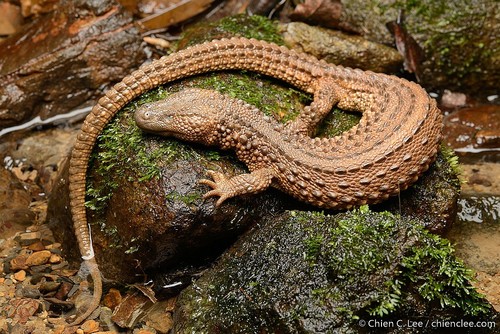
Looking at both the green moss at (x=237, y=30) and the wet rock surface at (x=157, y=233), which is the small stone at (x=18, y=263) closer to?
the wet rock surface at (x=157, y=233)

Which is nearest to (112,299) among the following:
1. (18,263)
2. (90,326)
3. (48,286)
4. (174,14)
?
(90,326)

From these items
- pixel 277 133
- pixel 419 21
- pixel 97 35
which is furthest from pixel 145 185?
pixel 419 21

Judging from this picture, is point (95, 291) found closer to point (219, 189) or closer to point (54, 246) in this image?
point (54, 246)

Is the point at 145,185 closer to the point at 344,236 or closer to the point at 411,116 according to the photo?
the point at 344,236

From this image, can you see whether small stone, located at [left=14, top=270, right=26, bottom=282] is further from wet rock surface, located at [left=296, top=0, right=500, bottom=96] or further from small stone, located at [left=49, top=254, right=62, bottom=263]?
wet rock surface, located at [left=296, top=0, right=500, bottom=96]

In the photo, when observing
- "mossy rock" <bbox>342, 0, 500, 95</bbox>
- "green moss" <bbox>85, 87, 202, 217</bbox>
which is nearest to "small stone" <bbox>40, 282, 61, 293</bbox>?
"green moss" <bbox>85, 87, 202, 217</bbox>

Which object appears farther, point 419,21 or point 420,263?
point 419,21

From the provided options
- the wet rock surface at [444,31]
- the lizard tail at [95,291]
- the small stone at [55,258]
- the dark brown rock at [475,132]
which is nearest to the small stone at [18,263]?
the small stone at [55,258]
